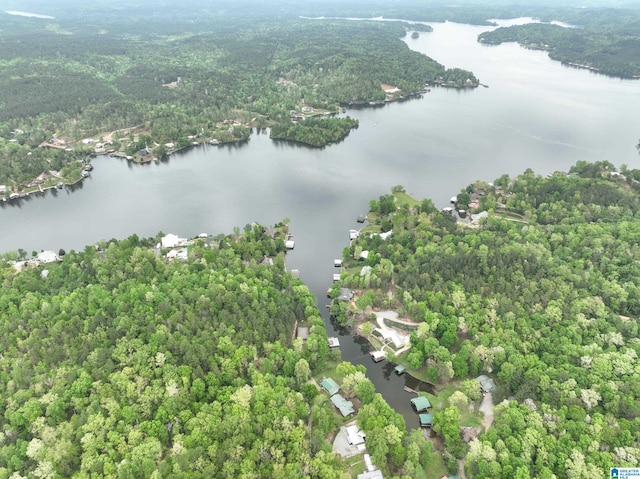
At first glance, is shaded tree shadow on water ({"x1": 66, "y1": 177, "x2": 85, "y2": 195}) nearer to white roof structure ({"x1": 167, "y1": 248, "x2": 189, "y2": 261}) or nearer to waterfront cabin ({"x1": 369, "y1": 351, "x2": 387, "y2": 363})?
white roof structure ({"x1": 167, "y1": 248, "x2": 189, "y2": 261})

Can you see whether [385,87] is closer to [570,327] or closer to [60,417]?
[570,327]

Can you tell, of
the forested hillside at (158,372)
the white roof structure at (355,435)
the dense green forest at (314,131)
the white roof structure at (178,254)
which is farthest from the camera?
the dense green forest at (314,131)

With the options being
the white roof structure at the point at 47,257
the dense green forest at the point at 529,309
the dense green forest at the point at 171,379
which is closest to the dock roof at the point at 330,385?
the dense green forest at the point at 171,379

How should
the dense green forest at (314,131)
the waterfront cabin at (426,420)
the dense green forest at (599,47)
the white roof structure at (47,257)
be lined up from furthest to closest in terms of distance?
1. the dense green forest at (599,47)
2. the dense green forest at (314,131)
3. the white roof structure at (47,257)
4. the waterfront cabin at (426,420)

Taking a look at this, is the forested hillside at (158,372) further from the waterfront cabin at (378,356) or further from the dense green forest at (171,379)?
the waterfront cabin at (378,356)

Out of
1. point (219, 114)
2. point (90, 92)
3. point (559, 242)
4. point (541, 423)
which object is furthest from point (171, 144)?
point (541, 423)

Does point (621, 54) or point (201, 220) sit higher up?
point (621, 54)

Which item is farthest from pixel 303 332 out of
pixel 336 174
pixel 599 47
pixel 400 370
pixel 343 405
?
pixel 599 47
